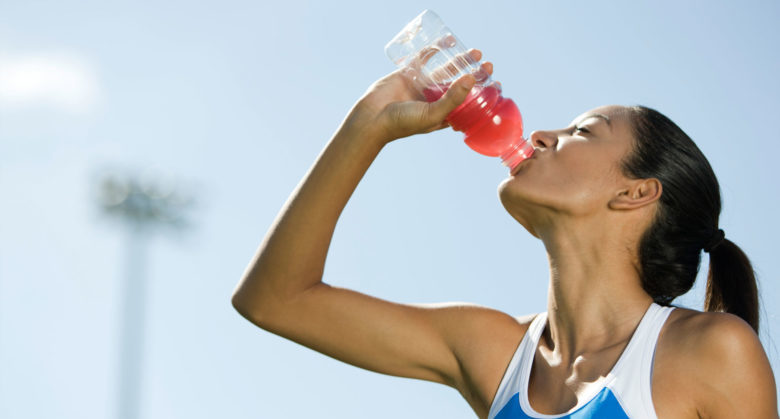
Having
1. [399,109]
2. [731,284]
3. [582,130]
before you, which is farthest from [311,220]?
[731,284]

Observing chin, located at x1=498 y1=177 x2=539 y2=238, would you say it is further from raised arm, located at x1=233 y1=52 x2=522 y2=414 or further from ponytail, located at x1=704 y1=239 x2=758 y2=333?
ponytail, located at x1=704 y1=239 x2=758 y2=333

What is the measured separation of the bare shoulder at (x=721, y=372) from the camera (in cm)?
210

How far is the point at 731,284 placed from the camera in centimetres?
272

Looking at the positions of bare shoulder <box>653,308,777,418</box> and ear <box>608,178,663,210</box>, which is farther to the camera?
ear <box>608,178,663,210</box>

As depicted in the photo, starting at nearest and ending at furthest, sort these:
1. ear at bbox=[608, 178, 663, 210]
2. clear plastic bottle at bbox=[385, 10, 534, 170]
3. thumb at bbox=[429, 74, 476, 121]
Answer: thumb at bbox=[429, 74, 476, 121], ear at bbox=[608, 178, 663, 210], clear plastic bottle at bbox=[385, 10, 534, 170]

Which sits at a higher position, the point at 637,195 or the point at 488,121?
the point at 488,121

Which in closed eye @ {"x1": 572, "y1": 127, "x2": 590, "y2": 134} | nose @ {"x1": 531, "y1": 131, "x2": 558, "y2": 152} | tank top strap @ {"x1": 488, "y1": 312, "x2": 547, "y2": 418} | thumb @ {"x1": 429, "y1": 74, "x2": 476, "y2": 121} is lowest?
tank top strap @ {"x1": 488, "y1": 312, "x2": 547, "y2": 418}

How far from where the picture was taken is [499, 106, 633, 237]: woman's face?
253 cm

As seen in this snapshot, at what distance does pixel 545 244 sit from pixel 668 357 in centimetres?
58

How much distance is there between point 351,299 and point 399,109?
0.61 m

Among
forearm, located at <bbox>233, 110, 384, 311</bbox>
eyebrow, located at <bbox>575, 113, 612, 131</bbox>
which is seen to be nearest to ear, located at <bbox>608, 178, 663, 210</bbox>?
eyebrow, located at <bbox>575, 113, 612, 131</bbox>

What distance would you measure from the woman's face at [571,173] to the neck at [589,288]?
84mm

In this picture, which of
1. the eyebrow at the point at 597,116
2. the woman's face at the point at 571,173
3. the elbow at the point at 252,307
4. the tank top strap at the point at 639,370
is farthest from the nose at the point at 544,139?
the elbow at the point at 252,307

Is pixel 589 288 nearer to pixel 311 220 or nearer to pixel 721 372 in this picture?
pixel 721 372
